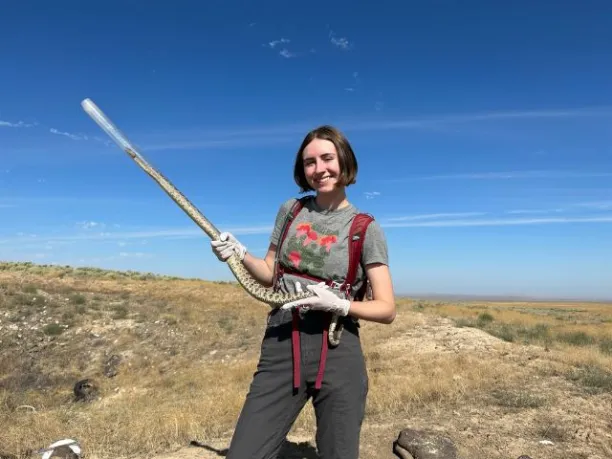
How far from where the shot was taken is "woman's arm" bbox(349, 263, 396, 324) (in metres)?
2.44

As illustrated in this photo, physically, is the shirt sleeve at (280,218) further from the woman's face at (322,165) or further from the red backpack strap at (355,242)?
the red backpack strap at (355,242)

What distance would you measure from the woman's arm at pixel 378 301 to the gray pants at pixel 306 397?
204mm

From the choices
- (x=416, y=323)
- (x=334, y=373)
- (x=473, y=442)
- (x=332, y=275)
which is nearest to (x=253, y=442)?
(x=334, y=373)

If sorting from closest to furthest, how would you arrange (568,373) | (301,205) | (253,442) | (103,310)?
(253,442) < (301,205) < (568,373) < (103,310)

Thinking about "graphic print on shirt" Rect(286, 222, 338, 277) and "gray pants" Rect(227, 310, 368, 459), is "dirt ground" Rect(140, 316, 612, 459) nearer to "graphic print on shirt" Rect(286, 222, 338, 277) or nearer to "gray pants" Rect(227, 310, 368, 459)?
"gray pants" Rect(227, 310, 368, 459)

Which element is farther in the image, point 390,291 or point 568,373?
point 568,373

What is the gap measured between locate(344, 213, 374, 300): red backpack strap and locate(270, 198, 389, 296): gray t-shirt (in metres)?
0.02

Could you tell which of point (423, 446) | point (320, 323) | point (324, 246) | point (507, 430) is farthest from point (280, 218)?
point (507, 430)

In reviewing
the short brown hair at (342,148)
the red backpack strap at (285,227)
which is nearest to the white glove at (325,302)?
the red backpack strap at (285,227)

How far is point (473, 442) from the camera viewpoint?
5672 millimetres

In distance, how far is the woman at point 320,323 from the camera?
2502 millimetres

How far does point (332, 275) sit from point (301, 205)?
488mm

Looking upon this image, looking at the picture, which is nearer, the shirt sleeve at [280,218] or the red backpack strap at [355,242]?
the red backpack strap at [355,242]

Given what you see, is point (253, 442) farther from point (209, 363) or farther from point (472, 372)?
point (209, 363)
